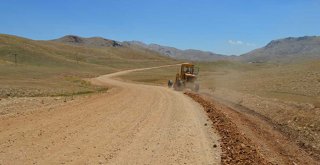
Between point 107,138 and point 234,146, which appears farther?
point 107,138

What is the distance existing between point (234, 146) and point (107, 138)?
4.29m

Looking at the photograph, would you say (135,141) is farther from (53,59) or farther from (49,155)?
(53,59)

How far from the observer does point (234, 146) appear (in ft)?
46.9

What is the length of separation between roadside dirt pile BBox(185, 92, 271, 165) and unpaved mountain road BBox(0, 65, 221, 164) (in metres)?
A: 0.35

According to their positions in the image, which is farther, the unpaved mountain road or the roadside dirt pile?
the roadside dirt pile

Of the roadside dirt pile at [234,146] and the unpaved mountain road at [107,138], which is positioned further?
the roadside dirt pile at [234,146]

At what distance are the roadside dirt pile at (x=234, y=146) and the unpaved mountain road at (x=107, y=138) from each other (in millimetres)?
348

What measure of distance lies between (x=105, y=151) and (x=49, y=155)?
1637 mm

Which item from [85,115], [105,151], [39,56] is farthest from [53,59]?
[105,151]

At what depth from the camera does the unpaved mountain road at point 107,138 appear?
11.8 metres

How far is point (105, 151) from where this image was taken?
41.2ft

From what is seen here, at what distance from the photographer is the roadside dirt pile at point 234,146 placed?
40.3 feet

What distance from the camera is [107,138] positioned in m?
14.7

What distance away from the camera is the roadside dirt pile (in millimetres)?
12281
